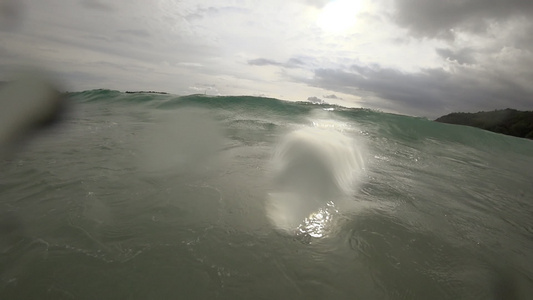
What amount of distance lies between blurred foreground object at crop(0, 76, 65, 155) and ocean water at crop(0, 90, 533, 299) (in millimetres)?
1928

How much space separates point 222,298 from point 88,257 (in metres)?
1.48

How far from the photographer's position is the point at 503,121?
42.2m

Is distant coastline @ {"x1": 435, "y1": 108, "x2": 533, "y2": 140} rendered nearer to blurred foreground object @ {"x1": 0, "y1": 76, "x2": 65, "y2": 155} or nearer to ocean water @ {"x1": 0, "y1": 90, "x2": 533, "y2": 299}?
ocean water @ {"x1": 0, "y1": 90, "x2": 533, "y2": 299}

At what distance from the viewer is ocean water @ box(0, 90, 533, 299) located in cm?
242

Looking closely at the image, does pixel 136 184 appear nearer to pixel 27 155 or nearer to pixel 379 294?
pixel 27 155

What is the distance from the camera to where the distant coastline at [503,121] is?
116ft

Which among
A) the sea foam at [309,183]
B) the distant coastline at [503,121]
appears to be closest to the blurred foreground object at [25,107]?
the sea foam at [309,183]

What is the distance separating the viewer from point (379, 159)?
794 cm

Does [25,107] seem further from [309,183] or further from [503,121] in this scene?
[503,121]

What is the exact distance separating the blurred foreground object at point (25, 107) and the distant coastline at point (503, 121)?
155 feet

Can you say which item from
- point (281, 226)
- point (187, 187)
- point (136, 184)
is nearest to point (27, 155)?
point (136, 184)

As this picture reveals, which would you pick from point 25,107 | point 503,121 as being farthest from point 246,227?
point 503,121

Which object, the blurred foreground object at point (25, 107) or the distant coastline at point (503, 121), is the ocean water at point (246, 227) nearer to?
the blurred foreground object at point (25, 107)

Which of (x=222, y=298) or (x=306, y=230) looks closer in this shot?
(x=222, y=298)
